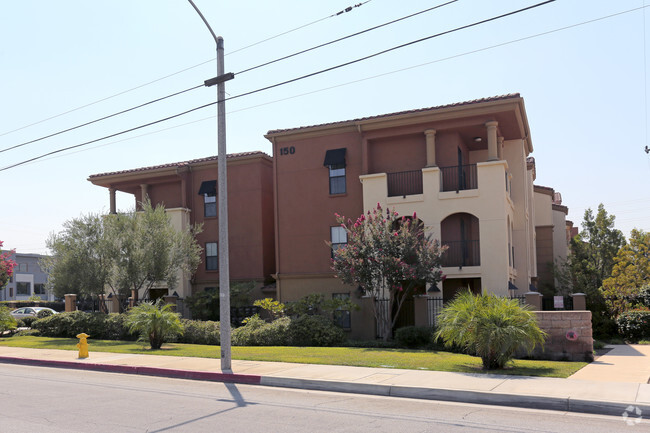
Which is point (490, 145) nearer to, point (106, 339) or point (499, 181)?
point (499, 181)

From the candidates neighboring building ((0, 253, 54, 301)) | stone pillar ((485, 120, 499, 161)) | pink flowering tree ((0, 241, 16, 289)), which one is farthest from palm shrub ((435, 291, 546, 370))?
neighboring building ((0, 253, 54, 301))

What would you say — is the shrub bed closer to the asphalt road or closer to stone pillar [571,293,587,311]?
the asphalt road

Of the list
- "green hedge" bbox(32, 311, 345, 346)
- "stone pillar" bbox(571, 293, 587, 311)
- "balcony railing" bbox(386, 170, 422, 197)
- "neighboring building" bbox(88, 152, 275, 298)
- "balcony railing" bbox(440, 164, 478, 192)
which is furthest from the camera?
"neighboring building" bbox(88, 152, 275, 298)

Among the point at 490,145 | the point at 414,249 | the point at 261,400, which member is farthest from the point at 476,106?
the point at 261,400

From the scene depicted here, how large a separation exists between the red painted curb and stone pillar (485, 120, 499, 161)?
1328 cm

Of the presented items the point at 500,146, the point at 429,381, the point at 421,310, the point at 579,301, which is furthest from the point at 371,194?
the point at 429,381

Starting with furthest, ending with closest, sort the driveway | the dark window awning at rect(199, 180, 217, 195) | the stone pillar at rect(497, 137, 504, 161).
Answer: the dark window awning at rect(199, 180, 217, 195), the stone pillar at rect(497, 137, 504, 161), the driveway

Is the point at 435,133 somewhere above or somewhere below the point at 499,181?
above

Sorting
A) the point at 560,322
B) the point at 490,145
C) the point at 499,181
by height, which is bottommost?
the point at 560,322

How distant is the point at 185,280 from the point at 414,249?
44.3ft

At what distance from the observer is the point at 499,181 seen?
→ 875 inches

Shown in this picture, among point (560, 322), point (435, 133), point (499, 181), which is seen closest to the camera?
point (560, 322)

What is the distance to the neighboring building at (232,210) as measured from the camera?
1138 inches

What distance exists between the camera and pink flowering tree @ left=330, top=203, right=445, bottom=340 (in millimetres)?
20031
